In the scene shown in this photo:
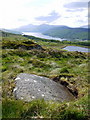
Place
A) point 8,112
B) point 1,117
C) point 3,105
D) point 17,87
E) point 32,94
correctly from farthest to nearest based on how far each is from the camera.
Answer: point 17,87 → point 32,94 → point 3,105 → point 8,112 → point 1,117

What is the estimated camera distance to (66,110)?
5.29 meters

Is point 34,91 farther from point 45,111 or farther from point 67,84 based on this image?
point 67,84

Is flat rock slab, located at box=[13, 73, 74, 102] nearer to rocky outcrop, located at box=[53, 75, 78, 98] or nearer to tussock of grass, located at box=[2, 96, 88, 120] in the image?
rocky outcrop, located at box=[53, 75, 78, 98]

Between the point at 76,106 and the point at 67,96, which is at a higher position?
the point at 76,106

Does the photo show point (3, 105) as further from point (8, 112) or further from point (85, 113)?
point (85, 113)

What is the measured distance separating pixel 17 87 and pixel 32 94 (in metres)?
1.02

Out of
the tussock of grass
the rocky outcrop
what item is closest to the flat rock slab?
the rocky outcrop

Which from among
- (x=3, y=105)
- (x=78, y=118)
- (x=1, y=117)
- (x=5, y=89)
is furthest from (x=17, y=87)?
(x=78, y=118)

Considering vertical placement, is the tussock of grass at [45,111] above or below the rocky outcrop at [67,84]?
above

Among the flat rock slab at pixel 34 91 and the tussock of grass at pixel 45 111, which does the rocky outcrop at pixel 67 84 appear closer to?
the flat rock slab at pixel 34 91

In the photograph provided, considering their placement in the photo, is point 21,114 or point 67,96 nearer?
point 21,114

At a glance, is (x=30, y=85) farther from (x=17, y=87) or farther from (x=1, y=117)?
(x=1, y=117)

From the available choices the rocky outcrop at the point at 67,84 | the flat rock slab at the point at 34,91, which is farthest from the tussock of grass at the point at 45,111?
the rocky outcrop at the point at 67,84

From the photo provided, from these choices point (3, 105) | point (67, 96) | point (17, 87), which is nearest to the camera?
point (3, 105)
